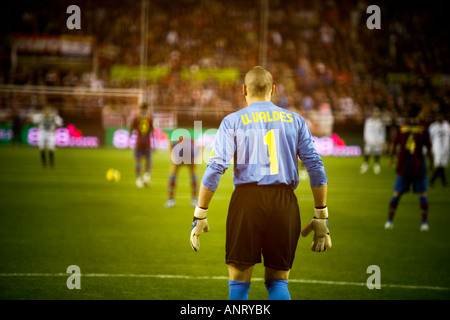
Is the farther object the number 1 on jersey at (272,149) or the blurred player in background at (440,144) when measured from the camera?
the blurred player in background at (440,144)

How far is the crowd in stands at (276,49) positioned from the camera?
34094 millimetres

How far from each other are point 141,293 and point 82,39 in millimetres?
33215

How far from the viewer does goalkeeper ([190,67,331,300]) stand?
171 inches

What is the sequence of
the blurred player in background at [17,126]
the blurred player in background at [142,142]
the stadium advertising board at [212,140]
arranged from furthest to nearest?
the stadium advertising board at [212,140]
the blurred player in background at [17,126]
the blurred player in background at [142,142]

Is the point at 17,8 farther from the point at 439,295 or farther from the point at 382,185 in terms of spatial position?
the point at 439,295

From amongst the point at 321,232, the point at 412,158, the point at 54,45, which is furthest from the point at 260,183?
the point at 54,45

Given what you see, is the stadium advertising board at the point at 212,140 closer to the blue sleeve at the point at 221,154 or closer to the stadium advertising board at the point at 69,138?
the stadium advertising board at the point at 69,138

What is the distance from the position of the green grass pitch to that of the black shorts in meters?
2.10

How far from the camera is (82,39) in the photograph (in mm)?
37156

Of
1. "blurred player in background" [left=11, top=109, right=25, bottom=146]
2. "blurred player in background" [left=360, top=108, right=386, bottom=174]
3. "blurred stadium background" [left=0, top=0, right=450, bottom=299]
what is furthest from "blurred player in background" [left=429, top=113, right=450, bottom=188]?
"blurred player in background" [left=11, top=109, right=25, bottom=146]

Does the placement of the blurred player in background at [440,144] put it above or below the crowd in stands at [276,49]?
below

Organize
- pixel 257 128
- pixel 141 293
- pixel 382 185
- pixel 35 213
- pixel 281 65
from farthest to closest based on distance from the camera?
pixel 281 65 < pixel 382 185 < pixel 35 213 < pixel 141 293 < pixel 257 128

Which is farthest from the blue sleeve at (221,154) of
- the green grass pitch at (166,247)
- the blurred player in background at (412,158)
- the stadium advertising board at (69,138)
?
the stadium advertising board at (69,138)
